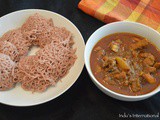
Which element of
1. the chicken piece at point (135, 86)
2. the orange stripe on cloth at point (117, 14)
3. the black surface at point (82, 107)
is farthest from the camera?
the orange stripe on cloth at point (117, 14)

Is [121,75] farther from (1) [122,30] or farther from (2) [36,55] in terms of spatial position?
(2) [36,55]

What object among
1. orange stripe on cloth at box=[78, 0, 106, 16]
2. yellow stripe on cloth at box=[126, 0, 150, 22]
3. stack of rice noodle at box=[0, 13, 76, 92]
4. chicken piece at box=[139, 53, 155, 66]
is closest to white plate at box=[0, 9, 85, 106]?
stack of rice noodle at box=[0, 13, 76, 92]

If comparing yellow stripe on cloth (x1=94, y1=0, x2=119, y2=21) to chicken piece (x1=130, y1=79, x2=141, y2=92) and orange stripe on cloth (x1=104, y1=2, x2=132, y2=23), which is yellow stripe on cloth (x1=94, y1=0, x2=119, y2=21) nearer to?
orange stripe on cloth (x1=104, y1=2, x2=132, y2=23)

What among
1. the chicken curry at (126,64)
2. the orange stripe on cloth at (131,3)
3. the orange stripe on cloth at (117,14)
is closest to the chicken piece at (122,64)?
the chicken curry at (126,64)

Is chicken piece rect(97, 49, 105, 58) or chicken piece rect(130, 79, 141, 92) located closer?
chicken piece rect(130, 79, 141, 92)

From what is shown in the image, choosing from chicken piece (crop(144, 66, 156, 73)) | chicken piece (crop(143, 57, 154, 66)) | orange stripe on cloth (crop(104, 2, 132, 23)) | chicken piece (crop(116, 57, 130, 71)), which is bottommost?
orange stripe on cloth (crop(104, 2, 132, 23))

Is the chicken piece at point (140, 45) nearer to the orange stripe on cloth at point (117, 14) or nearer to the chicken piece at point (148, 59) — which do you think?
the chicken piece at point (148, 59)

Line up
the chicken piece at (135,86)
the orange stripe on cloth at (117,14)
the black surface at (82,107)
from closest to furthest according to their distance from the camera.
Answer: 1. the chicken piece at (135,86)
2. the black surface at (82,107)
3. the orange stripe on cloth at (117,14)
